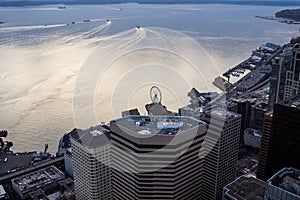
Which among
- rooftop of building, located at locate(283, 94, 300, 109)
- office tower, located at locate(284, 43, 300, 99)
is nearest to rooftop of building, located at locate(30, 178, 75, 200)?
rooftop of building, located at locate(283, 94, 300, 109)

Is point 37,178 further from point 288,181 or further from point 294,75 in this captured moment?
point 294,75

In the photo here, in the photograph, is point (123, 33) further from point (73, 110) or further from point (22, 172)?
point (22, 172)

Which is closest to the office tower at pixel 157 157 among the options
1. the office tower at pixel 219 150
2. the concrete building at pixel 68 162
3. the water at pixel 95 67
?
the office tower at pixel 219 150

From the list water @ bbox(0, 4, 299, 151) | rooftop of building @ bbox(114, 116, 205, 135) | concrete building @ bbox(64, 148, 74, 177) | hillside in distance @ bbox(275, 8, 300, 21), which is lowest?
concrete building @ bbox(64, 148, 74, 177)

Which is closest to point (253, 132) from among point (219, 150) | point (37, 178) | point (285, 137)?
point (285, 137)

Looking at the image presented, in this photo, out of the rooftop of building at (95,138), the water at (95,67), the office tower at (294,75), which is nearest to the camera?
the rooftop of building at (95,138)

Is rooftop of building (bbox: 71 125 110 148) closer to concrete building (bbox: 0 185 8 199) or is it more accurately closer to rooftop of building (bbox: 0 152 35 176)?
concrete building (bbox: 0 185 8 199)

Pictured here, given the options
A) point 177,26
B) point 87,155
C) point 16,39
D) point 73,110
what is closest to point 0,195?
point 87,155

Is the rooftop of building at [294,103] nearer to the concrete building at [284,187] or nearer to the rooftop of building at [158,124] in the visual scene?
the rooftop of building at [158,124]
